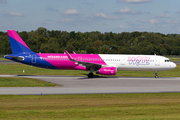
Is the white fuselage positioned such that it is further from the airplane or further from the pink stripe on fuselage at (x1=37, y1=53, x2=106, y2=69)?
the pink stripe on fuselage at (x1=37, y1=53, x2=106, y2=69)

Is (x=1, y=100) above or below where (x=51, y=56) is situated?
below

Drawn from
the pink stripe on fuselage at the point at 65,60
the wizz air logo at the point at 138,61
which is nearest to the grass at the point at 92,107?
the wizz air logo at the point at 138,61

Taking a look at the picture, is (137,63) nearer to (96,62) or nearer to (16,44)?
(96,62)

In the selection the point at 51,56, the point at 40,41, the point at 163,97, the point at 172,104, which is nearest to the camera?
the point at 172,104

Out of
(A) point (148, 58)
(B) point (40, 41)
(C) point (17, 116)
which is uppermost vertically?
(B) point (40, 41)

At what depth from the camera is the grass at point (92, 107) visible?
16.2m

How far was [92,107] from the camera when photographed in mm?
18938

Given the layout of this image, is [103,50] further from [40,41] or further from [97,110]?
[97,110]

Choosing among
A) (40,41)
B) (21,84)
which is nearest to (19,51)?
(21,84)

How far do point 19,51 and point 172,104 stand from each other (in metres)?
29.2

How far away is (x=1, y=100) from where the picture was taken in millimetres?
21156

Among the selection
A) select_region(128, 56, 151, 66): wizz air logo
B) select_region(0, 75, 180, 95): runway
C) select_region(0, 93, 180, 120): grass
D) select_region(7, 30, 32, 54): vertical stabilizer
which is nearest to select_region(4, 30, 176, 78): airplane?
select_region(128, 56, 151, 66): wizz air logo

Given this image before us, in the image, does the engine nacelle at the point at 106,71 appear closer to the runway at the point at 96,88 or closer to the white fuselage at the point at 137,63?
the white fuselage at the point at 137,63

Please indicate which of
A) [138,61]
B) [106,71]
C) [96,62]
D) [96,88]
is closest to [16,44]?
[96,62]
